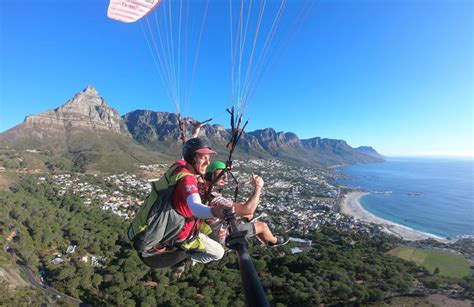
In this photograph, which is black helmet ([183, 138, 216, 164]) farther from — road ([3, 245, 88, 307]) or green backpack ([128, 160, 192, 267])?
road ([3, 245, 88, 307])

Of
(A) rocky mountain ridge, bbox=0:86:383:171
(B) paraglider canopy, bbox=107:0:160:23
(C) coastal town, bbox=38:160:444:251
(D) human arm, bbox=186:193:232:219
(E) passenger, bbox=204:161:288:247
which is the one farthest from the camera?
(A) rocky mountain ridge, bbox=0:86:383:171

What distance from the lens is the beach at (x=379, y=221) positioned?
47031mm

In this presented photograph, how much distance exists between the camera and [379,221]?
186 feet

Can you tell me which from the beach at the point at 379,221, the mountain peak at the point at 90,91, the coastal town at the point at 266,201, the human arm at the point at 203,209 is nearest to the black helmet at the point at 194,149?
the human arm at the point at 203,209

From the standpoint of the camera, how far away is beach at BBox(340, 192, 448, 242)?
47.0 m

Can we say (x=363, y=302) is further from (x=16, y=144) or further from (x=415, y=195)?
(x=16, y=144)

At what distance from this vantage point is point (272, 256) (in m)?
31.3

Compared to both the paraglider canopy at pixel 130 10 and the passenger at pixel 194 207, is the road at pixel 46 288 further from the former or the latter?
the paraglider canopy at pixel 130 10

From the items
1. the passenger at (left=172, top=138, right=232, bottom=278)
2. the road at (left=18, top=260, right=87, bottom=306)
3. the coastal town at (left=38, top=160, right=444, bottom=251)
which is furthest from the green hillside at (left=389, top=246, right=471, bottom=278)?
the passenger at (left=172, top=138, right=232, bottom=278)

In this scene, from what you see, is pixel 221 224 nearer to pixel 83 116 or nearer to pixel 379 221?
pixel 379 221

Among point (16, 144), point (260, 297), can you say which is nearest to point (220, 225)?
point (260, 297)

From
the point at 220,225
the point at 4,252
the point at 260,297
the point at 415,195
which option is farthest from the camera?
the point at 415,195

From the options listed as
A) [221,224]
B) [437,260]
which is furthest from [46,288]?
[437,260]

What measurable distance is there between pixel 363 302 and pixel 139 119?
6385 inches
